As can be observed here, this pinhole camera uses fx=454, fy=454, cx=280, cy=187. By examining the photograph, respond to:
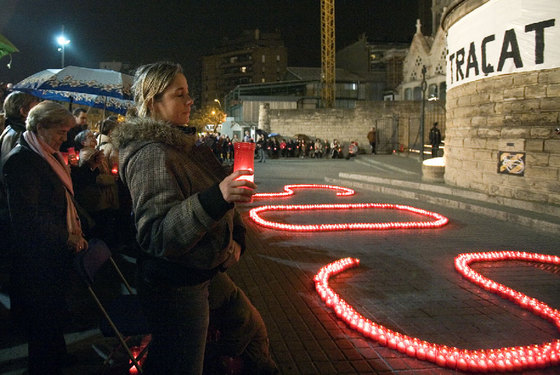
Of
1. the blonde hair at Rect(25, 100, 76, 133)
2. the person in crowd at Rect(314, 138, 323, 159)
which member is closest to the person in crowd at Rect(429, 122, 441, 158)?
the person in crowd at Rect(314, 138, 323, 159)

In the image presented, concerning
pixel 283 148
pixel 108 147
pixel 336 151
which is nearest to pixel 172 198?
pixel 108 147

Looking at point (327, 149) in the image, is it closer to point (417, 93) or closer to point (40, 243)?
point (417, 93)

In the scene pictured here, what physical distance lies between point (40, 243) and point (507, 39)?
403 inches

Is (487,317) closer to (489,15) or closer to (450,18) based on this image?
(489,15)

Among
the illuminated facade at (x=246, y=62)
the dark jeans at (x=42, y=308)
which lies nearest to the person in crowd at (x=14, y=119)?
the dark jeans at (x=42, y=308)

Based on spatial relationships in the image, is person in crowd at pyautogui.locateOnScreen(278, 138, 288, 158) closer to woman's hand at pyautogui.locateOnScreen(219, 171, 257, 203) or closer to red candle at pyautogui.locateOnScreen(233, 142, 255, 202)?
red candle at pyautogui.locateOnScreen(233, 142, 255, 202)

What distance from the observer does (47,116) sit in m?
3.61

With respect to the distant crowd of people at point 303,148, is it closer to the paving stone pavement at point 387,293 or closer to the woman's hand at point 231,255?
the paving stone pavement at point 387,293

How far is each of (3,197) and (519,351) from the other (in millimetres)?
4449

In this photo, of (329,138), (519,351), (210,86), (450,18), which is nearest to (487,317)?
(519,351)

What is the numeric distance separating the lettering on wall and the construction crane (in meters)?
38.2

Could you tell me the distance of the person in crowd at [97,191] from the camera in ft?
17.7

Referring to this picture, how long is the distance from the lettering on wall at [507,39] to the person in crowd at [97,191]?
8.61 metres

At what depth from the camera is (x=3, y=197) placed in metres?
3.89
